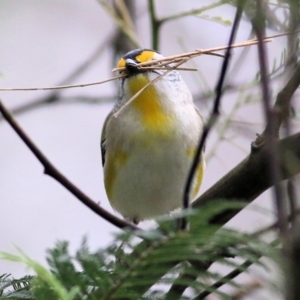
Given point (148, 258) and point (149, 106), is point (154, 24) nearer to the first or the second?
point (149, 106)

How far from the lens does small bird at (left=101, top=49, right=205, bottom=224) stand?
7.63 feet

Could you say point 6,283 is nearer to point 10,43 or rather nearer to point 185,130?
point 185,130

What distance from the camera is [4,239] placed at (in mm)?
5277

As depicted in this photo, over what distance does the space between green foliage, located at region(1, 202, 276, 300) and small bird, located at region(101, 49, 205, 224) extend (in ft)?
4.94

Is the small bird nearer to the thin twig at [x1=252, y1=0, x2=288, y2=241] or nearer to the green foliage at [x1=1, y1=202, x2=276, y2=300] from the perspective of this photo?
the green foliage at [x1=1, y1=202, x2=276, y2=300]

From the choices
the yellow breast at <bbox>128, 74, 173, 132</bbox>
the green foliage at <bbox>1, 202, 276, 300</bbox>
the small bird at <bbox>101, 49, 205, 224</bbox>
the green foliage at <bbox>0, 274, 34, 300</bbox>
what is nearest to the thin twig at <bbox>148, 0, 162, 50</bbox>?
the small bird at <bbox>101, 49, 205, 224</bbox>

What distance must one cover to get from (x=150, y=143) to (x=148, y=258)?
1.65m

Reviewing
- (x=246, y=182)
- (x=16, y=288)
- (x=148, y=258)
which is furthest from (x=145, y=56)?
(x=148, y=258)

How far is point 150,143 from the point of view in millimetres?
2322

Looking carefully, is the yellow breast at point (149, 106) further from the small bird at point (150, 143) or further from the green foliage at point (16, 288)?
the green foliage at point (16, 288)

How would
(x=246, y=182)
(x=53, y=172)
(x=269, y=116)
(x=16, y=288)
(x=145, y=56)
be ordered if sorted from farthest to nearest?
(x=145, y=56) < (x=246, y=182) < (x=16, y=288) < (x=53, y=172) < (x=269, y=116)

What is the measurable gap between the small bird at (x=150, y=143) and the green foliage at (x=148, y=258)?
4.94 ft

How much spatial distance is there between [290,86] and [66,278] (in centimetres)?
49

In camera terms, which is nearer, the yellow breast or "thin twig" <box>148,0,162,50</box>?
the yellow breast
